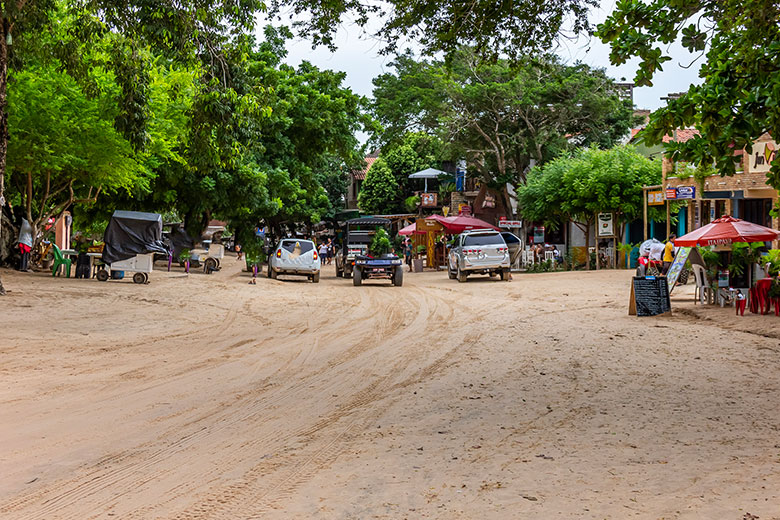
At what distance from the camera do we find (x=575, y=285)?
2453 cm

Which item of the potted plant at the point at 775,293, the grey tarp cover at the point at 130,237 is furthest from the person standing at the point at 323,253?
the potted plant at the point at 775,293

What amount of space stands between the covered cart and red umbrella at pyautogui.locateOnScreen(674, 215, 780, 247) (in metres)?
15.7

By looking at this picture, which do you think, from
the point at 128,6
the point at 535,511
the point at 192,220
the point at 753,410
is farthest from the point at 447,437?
the point at 192,220

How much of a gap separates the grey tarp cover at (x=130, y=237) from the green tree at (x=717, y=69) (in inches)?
757

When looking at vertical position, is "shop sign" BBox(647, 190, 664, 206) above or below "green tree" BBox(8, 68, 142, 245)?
below

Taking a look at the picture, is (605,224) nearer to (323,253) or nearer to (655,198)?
(655,198)

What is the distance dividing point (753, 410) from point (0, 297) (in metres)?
14.8

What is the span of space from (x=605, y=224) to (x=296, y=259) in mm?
13571

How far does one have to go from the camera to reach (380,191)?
60.7 m

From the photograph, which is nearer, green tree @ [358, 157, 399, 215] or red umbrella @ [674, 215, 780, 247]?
red umbrella @ [674, 215, 780, 247]

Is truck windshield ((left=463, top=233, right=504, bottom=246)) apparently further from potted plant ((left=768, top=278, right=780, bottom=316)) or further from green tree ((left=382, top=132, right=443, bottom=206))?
green tree ((left=382, top=132, right=443, bottom=206))

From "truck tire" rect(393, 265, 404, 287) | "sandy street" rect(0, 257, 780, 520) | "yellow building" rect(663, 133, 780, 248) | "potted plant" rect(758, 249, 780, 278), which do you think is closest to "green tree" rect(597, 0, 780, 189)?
"sandy street" rect(0, 257, 780, 520)

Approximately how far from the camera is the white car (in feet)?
93.4

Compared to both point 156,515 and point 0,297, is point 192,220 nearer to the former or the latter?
point 0,297
